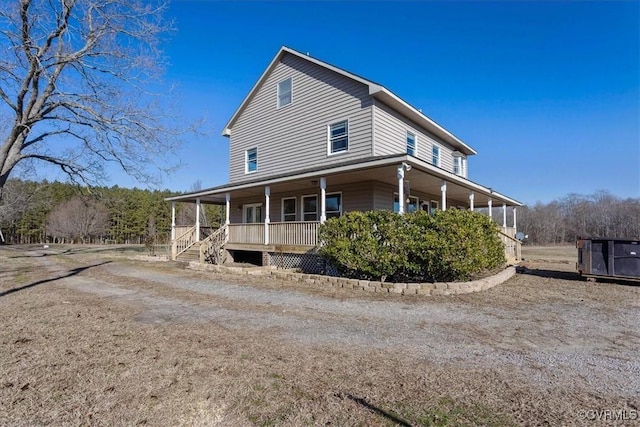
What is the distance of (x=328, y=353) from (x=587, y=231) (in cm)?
6671

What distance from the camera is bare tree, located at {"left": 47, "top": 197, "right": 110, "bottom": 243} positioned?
44.8 meters

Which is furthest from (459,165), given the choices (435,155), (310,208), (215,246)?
(215,246)

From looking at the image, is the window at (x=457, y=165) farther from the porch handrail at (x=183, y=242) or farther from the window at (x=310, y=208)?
the porch handrail at (x=183, y=242)

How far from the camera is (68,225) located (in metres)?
44.5

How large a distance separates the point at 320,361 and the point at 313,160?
11.9 meters

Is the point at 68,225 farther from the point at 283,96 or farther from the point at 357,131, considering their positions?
the point at 357,131

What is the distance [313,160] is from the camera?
15.2 meters

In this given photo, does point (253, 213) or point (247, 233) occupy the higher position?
point (253, 213)

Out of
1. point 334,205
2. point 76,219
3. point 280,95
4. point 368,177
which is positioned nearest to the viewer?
point 368,177

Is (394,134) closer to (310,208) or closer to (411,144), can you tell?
(411,144)

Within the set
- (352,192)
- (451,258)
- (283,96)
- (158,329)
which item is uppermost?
(283,96)

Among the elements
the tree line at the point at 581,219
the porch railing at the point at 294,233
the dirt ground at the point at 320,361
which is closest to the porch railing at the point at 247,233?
the porch railing at the point at 294,233

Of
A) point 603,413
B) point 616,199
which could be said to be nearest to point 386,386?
point 603,413

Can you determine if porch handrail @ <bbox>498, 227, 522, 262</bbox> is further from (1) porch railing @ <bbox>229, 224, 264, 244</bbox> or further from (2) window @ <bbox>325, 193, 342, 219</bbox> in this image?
(1) porch railing @ <bbox>229, 224, 264, 244</bbox>
